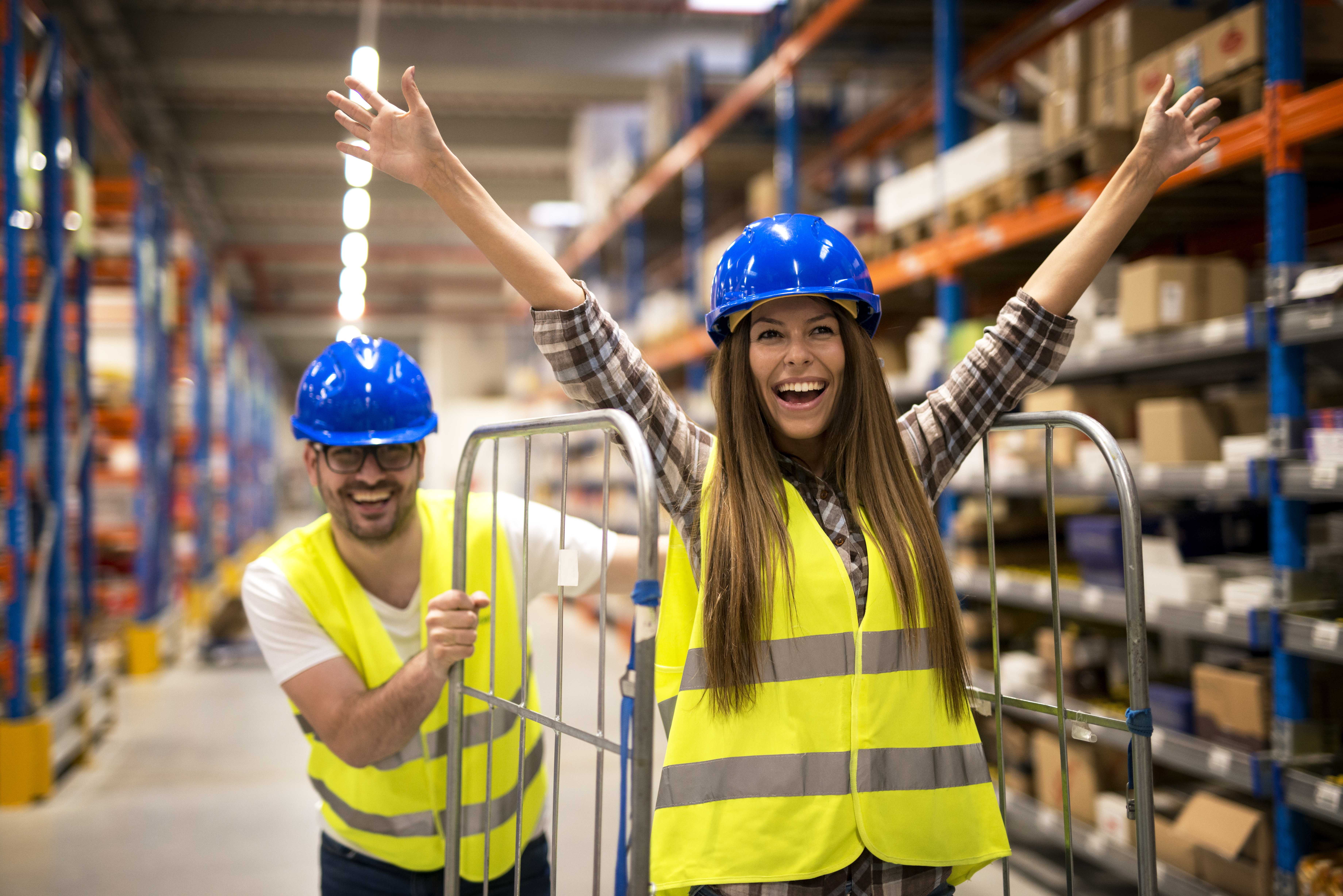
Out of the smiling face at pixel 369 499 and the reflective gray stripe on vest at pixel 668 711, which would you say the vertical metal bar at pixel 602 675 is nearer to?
the reflective gray stripe on vest at pixel 668 711

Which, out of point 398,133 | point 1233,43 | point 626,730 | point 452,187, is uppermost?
point 1233,43

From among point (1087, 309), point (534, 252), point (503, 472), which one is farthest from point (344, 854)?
point (503, 472)

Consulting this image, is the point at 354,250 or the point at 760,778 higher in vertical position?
the point at 354,250

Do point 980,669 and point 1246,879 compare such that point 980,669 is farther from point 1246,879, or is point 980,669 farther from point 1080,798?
point 1246,879

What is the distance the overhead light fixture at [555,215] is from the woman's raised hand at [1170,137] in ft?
46.0

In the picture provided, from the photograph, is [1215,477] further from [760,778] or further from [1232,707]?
[760,778]

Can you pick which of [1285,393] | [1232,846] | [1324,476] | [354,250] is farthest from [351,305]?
[1324,476]

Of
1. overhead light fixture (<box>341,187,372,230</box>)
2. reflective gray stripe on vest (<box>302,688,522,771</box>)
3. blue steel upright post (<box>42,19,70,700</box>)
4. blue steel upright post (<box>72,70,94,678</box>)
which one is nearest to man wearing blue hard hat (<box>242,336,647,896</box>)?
reflective gray stripe on vest (<box>302,688,522,771</box>)

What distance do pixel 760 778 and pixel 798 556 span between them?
37 cm

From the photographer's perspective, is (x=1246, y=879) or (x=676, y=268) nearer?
(x=1246, y=879)

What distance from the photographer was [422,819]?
2.29 m

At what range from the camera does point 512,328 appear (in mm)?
23953

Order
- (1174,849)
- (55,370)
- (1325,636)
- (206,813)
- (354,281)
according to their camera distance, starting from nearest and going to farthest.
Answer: (1325,636)
(1174,849)
(206,813)
(55,370)
(354,281)

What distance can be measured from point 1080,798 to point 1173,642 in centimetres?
88
